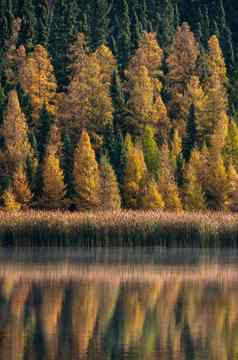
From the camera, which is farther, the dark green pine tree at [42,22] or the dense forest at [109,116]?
the dark green pine tree at [42,22]

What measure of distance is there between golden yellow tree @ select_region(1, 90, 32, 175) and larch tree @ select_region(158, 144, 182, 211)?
434 inches

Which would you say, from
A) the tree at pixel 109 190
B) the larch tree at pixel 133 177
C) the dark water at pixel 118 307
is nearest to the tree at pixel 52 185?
the tree at pixel 109 190

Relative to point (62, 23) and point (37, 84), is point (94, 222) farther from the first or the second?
point (62, 23)

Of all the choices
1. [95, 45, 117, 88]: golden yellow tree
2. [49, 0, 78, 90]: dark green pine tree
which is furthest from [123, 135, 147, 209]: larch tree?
[49, 0, 78, 90]: dark green pine tree

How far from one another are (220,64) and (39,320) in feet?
349

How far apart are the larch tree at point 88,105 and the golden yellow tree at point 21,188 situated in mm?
14366

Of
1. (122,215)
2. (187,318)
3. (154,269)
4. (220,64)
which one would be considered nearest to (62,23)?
(220,64)

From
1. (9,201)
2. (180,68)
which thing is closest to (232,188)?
(9,201)

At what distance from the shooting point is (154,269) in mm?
42156

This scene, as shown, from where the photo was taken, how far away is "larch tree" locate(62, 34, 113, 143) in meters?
106

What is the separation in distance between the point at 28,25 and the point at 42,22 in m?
6.97

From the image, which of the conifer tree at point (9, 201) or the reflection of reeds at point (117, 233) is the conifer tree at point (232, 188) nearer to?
the conifer tree at point (9, 201)

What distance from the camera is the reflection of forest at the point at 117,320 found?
24.0 m

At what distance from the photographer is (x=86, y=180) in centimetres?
8838
